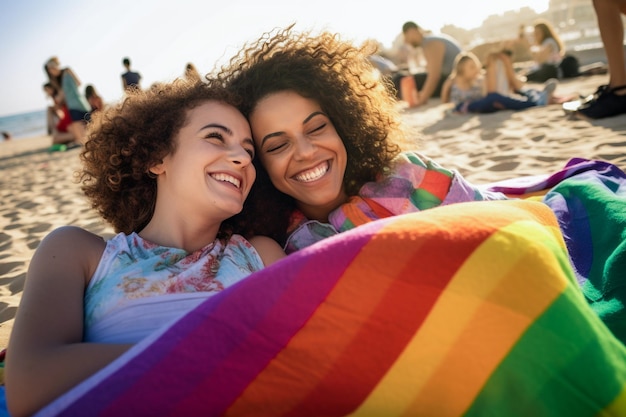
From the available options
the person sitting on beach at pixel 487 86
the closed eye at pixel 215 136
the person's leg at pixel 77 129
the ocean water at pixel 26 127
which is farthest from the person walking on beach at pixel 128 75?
the ocean water at pixel 26 127

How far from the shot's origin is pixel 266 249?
199cm

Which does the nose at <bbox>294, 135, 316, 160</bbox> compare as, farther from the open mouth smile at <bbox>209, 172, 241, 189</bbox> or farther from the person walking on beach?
the person walking on beach

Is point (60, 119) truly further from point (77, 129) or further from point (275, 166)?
point (275, 166)

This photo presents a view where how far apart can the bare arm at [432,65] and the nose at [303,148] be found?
8.77 metres

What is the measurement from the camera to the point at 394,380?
0.95 meters

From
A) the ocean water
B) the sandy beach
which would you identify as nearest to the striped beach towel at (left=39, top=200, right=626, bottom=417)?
the sandy beach

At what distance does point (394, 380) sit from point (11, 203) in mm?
6386

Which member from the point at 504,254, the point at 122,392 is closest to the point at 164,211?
the point at 122,392

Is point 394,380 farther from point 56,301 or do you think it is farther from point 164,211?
point 164,211

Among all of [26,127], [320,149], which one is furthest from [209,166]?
[26,127]

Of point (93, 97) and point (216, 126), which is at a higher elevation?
point (93, 97)

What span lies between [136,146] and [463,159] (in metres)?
3.57

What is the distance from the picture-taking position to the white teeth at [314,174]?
204 centimetres

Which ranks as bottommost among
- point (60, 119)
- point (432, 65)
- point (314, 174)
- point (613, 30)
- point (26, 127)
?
point (314, 174)
